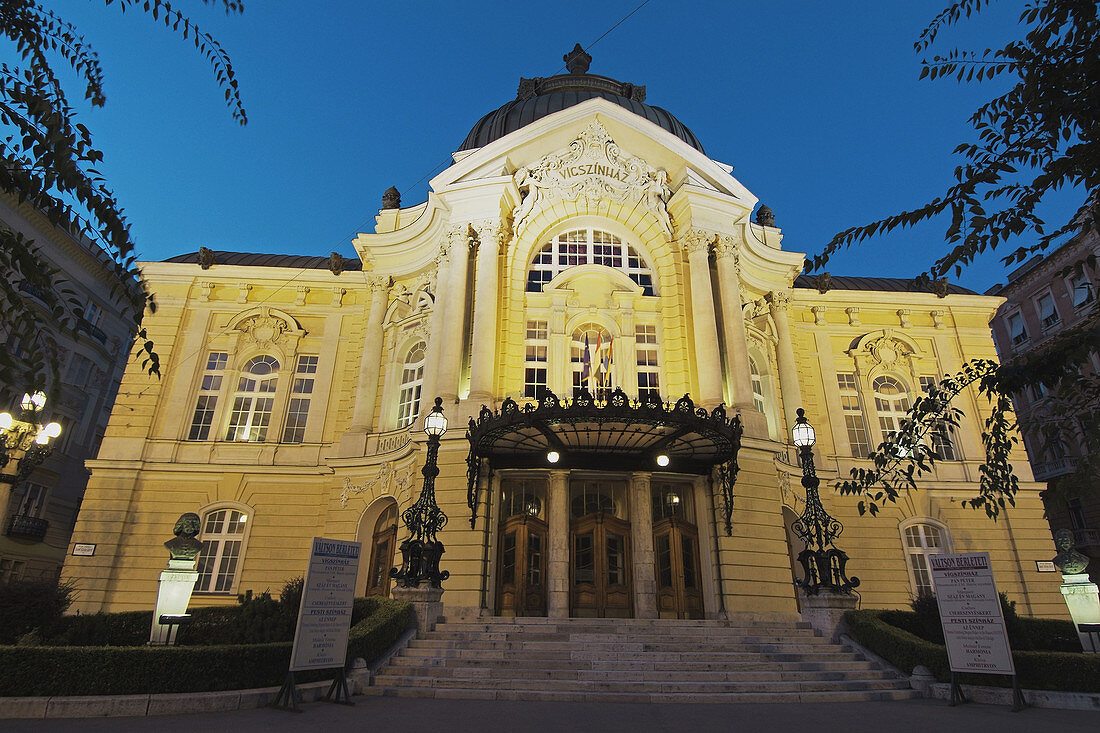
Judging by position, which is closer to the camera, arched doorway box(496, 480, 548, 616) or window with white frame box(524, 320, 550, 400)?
arched doorway box(496, 480, 548, 616)

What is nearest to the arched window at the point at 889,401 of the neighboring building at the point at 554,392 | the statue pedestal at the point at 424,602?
the neighboring building at the point at 554,392

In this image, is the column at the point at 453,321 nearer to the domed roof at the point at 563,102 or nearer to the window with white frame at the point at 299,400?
the window with white frame at the point at 299,400

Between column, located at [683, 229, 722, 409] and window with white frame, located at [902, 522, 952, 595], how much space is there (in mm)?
9962

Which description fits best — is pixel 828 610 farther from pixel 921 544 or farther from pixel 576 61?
pixel 576 61

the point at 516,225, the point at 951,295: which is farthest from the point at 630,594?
the point at 951,295

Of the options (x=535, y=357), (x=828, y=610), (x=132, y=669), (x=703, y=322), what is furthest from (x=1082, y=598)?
(x=132, y=669)

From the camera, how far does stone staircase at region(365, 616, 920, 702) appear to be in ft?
33.6

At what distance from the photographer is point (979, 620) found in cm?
932

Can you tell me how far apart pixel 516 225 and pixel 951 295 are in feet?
62.9

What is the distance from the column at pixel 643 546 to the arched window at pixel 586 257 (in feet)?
23.4

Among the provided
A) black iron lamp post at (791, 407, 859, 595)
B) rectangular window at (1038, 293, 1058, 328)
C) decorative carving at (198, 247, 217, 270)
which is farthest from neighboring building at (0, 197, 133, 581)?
rectangular window at (1038, 293, 1058, 328)

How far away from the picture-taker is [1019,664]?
9898 millimetres

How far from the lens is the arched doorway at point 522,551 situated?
675 inches

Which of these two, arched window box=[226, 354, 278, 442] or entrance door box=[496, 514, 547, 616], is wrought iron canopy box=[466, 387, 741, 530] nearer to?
entrance door box=[496, 514, 547, 616]
